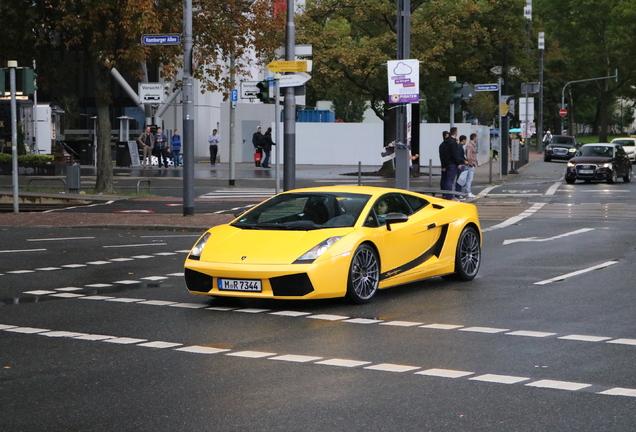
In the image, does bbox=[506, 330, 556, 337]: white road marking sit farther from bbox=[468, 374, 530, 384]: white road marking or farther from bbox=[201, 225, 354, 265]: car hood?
bbox=[201, 225, 354, 265]: car hood

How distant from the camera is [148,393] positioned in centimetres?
715

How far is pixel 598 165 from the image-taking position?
40.6 metres

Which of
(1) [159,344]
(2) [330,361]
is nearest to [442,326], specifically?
(2) [330,361]

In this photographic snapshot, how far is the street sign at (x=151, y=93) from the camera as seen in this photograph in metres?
34.7

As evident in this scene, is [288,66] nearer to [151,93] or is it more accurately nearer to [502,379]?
[151,93]

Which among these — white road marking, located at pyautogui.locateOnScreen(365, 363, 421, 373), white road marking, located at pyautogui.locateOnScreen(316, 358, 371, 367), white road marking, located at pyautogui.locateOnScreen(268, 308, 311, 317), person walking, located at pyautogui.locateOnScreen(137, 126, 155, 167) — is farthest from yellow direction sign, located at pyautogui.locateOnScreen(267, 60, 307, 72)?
person walking, located at pyautogui.locateOnScreen(137, 126, 155, 167)

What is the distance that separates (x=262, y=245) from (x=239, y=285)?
1.63 feet

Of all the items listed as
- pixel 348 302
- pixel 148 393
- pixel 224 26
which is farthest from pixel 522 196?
pixel 148 393

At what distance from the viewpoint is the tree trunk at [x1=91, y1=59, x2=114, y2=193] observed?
3077cm

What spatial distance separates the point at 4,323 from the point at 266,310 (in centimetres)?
249

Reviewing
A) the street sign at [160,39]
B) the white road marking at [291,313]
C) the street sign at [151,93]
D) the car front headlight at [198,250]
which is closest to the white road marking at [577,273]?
the white road marking at [291,313]

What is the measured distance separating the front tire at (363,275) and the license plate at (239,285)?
0.93 metres

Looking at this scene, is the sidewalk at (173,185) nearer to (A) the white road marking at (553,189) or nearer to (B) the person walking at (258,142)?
(B) the person walking at (258,142)

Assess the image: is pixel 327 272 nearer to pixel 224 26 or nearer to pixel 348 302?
pixel 348 302
